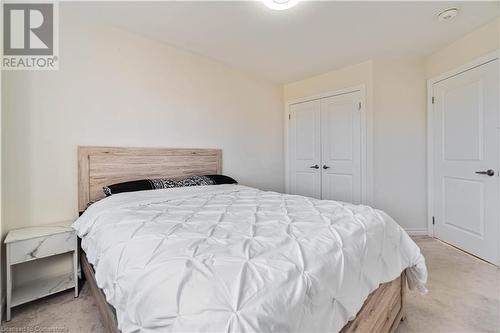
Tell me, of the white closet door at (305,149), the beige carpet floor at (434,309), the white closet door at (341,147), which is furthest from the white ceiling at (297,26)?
the beige carpet floor at (434,309)

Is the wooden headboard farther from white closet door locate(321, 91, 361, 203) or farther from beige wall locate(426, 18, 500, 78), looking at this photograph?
beige wall locate(426, 18, 500, 78)

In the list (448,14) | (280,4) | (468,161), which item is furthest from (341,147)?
(280,4)

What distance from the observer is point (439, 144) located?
9.45 ft

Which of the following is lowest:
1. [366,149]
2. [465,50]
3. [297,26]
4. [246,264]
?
[246,264]

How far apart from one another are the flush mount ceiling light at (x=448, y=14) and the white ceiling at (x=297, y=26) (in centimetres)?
4

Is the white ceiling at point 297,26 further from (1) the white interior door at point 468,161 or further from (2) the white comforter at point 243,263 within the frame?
(2) the white comforter at point 243,263

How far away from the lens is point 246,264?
0.78 metres

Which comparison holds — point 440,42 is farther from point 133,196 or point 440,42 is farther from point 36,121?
point 36,121

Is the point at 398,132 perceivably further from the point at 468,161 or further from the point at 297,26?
the point at 297,26

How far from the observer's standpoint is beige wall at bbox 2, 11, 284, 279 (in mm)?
1794

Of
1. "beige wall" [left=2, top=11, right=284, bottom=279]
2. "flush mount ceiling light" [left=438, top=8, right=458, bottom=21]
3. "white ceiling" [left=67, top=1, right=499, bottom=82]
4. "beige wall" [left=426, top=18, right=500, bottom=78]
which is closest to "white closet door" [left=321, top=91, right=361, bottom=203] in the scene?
"white ceiling" [left=67, top=1, right=499, bottom=82]

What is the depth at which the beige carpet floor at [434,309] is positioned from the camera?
1.48m

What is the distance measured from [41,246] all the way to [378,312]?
2139mm

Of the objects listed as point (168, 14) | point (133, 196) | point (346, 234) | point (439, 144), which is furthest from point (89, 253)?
point (439, 144)
